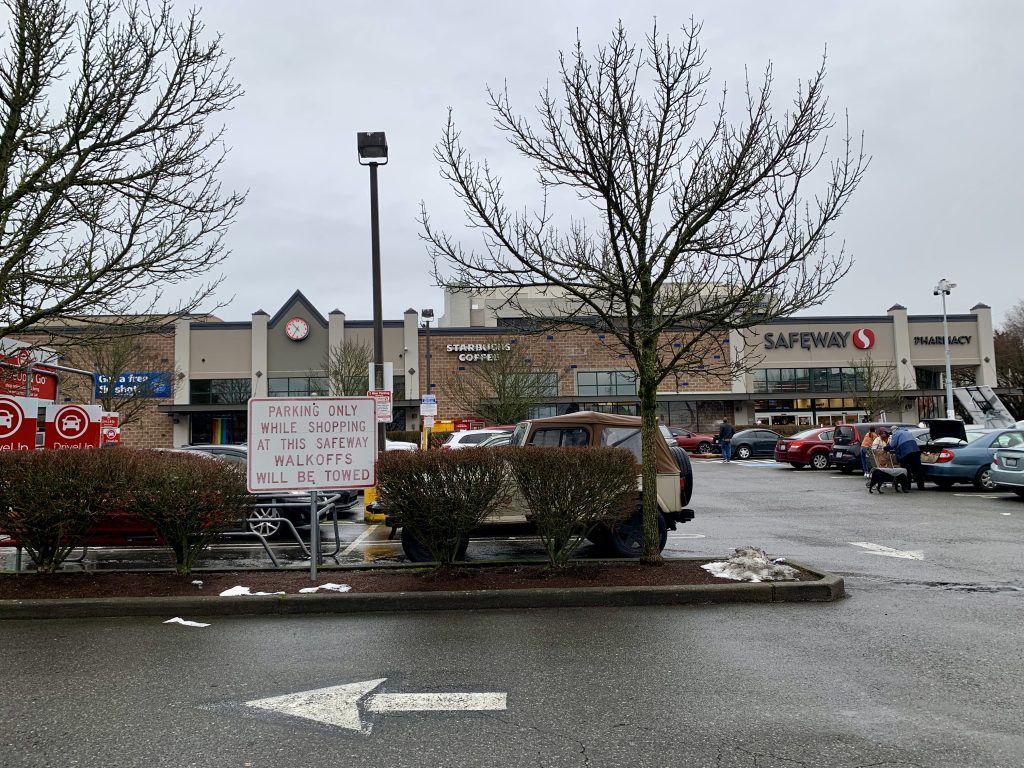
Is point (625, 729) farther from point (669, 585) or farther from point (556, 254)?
point (556, 254)

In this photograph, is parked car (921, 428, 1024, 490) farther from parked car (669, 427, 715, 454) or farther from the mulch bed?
parked car (669, 427, 715, 454)

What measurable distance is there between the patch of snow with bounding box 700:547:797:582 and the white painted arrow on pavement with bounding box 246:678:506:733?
3.89 meters

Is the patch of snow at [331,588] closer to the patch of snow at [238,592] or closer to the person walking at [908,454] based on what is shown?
the patch of snow at [238,592]

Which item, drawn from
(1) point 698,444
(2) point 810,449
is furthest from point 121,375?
(1) point 698,444

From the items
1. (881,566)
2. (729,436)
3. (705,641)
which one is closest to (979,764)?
(705,641)

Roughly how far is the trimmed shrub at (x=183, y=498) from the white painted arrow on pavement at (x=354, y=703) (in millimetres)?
3741

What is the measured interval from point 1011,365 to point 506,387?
41.8m

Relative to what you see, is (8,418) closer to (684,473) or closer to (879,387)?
(684,473)

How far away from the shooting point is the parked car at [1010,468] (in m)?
15.2

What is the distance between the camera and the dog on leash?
17.7 meters

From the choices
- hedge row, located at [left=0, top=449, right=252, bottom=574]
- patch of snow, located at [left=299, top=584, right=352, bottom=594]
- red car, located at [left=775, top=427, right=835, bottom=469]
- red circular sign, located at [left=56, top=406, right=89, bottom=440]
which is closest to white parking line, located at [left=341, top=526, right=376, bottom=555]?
hedge row, located at [left=0, top=449, right=252, bottom=574]

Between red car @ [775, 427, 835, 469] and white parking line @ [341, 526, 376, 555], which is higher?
red car @ [775, 427, 835, 469]

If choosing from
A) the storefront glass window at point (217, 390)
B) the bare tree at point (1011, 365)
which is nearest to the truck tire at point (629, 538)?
the storefront glass window at point (217, 390)

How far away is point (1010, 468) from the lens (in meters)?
15.5
